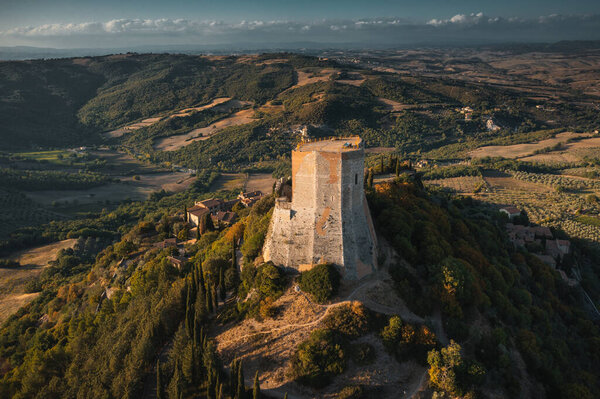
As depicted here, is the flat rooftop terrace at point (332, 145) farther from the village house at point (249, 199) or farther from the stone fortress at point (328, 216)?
the village house at point (249, 199)

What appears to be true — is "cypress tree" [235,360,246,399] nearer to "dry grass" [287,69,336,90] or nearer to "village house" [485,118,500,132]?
"village house" [485,118,500,132]

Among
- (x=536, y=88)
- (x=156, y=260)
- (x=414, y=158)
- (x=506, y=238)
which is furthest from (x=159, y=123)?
(x=536, y=88)

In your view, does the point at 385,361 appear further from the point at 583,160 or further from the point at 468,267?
the point at 583,160

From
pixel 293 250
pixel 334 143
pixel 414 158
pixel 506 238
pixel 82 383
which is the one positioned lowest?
pixel 414 158

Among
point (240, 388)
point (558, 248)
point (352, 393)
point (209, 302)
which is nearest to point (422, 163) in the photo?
point (558, 248)

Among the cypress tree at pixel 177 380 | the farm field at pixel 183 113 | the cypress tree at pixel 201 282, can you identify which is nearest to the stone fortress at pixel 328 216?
the cypress tree at pixel 201 282

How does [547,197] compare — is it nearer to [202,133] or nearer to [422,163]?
[422,163]
